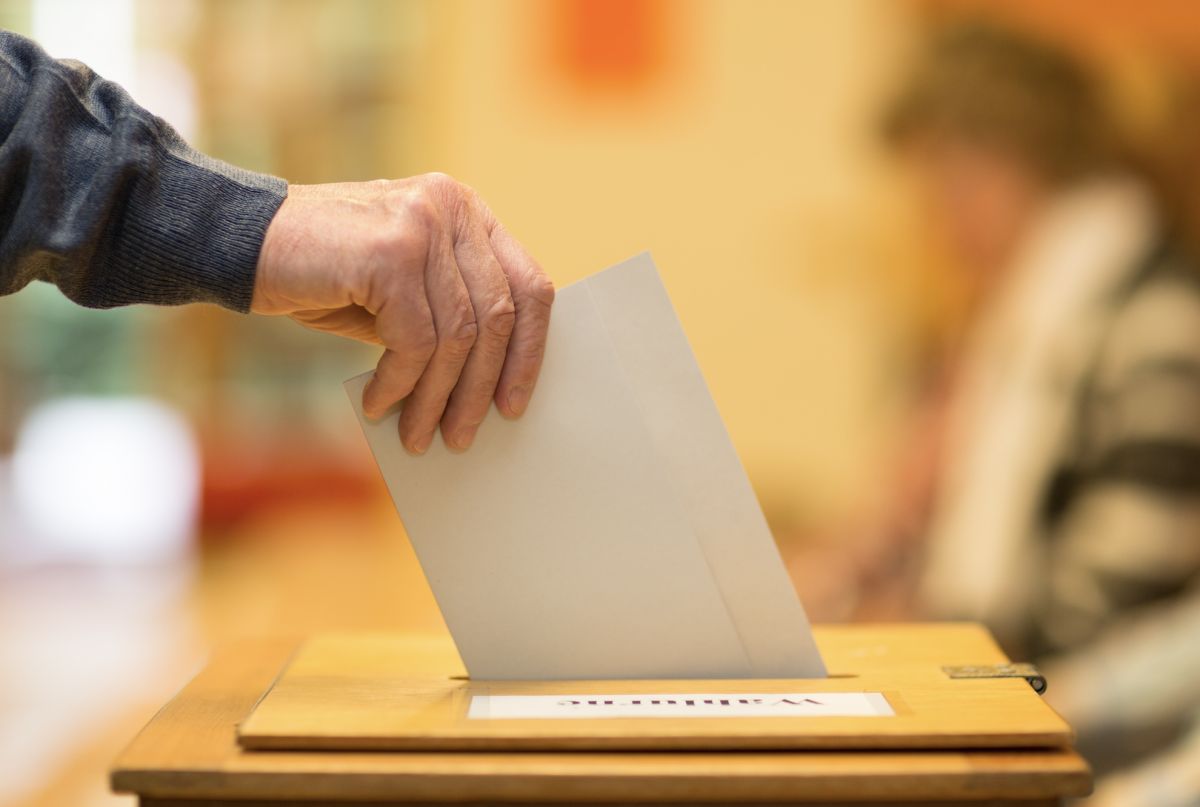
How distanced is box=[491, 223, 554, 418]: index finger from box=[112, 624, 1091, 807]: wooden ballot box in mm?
197

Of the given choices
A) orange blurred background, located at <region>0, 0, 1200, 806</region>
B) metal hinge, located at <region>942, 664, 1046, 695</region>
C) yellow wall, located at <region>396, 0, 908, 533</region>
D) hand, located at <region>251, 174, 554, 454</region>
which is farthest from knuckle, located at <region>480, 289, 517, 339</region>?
yellow wall, located at <region>396, 0, 908, 533</region>

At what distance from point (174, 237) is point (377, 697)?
32cm

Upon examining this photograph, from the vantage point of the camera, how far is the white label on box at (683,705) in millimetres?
800

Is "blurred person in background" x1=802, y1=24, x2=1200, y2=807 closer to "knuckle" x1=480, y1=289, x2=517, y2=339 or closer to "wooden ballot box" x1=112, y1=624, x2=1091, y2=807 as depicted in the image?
"wooden ballot box" x1=112, y1=624, x2=1091, y2=807

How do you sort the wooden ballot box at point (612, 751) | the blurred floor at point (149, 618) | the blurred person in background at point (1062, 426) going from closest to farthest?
1. the wooden ballot box at point (612, 751)
2. the blurred person in background at point (1062, 426)
3. the blurred floor at point (149, 618)

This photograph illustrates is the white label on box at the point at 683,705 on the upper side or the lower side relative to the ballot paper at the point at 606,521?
lower

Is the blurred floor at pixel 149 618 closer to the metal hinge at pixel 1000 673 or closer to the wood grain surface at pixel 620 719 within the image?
the wood grain surface at pixel 620 719

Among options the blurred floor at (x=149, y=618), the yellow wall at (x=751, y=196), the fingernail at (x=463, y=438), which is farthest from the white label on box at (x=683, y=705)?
the yellow wall at (x=751, y=196)

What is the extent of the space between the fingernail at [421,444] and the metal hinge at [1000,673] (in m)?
0.39

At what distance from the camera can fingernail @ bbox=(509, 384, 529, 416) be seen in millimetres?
883

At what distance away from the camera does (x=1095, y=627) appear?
2057 mm

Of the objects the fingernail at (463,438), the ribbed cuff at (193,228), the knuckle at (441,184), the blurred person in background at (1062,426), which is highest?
the ribbed cuff at (193,228)

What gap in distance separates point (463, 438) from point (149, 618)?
3.85 meters

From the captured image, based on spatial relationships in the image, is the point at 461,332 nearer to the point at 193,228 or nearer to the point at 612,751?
the point at 193,228
